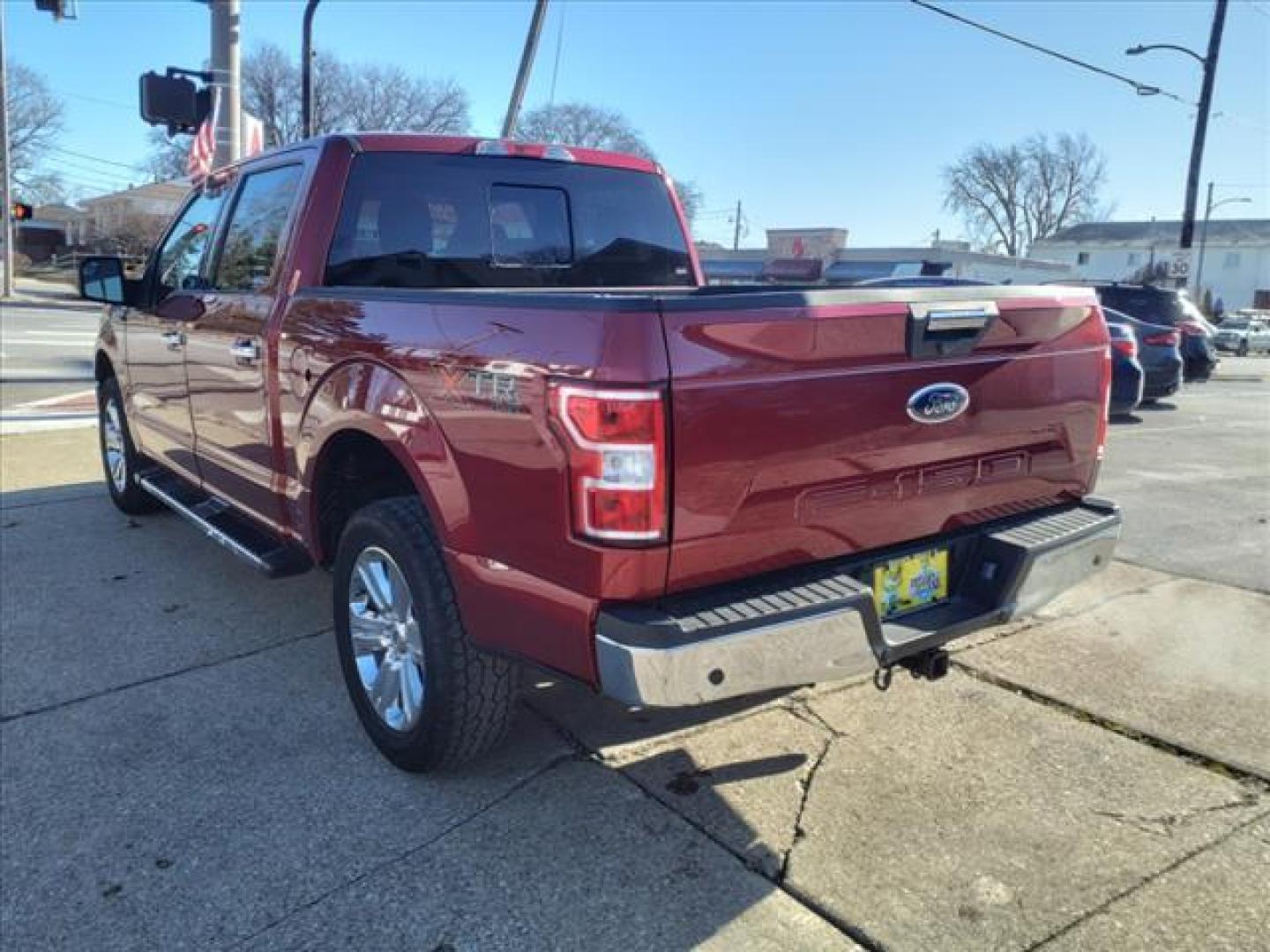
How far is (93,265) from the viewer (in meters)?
5.46

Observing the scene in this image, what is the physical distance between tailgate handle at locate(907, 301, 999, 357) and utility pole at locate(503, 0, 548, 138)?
9.79 meters

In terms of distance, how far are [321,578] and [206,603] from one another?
0.61m

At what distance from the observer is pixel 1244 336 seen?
37.6 meters

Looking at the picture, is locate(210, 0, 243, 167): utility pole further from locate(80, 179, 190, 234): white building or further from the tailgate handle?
locate(80, 179, 190, 234): white building

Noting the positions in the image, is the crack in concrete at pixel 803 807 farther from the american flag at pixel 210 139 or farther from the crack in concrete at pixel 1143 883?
the american flag at pixel 210 139

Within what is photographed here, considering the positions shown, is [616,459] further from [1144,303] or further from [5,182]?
[5,182]

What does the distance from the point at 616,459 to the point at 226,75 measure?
8976mm

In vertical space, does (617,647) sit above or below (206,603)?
above

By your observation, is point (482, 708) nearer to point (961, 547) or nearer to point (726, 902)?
point (726, 902)

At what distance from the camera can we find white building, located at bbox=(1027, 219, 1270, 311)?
244ft

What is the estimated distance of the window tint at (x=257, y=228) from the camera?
12.7 ft

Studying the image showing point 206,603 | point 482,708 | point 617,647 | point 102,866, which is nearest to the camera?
point 617,647

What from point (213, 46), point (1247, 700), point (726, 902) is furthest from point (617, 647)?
point (213, 46)

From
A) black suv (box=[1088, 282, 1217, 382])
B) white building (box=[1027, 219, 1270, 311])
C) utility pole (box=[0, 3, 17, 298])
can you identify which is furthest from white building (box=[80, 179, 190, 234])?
white building (box=[1027, 219, 1270, 311])
